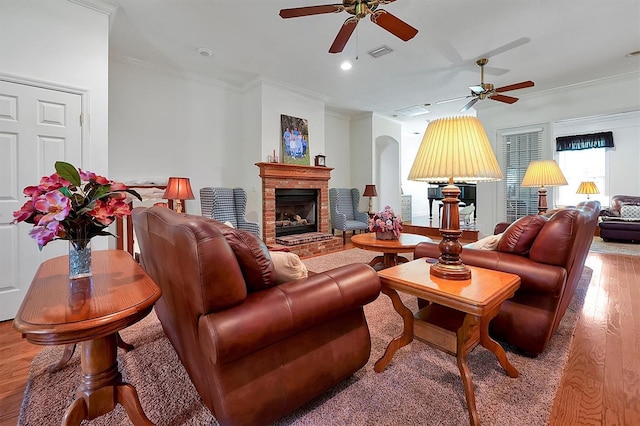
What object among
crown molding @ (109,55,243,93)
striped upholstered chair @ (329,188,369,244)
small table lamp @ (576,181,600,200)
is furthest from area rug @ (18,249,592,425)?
small table lamp @ (576,181,600,200)

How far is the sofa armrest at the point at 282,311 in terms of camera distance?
3.21ft

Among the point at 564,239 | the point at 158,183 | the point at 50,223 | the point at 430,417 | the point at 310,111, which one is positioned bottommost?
the point at 430,417

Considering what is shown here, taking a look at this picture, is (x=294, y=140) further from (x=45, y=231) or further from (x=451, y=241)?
(x=45, y=231)

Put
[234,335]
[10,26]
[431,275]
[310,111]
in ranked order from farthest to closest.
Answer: [310,111] → [10,26] → [431,275] → [234,335]

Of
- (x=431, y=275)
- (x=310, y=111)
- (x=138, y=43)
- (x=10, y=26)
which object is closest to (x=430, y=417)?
(x=431, y=275)

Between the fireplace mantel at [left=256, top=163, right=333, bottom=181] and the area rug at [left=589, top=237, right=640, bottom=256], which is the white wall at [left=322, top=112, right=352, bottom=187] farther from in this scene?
the area rug at [left=589, top=237, right=640, bottom=256]

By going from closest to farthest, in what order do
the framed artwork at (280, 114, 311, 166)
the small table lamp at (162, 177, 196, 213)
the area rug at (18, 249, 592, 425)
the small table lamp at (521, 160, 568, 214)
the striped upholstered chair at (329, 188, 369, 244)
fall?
the area rug at (18, 249, 592, 425) → the small table lamp at (521, 160, 568, 214) → the small table lamp at (162, 177, 196, 213) → the framed artwork at (280, 114, 311, 166) → the striped upholstered chair at (329, 188, 369, 244)

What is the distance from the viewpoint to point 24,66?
242cm

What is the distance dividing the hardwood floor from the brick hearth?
3.05m

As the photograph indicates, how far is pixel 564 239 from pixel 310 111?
4.62 metres

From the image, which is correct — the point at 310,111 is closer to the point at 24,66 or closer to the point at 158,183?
the point at 158,183

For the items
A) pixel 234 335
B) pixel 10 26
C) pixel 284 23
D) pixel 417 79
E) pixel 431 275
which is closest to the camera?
pixel 234 335

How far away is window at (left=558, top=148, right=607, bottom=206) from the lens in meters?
7.27

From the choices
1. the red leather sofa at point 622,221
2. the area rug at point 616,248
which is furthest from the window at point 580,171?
the area rug at point 616,248
